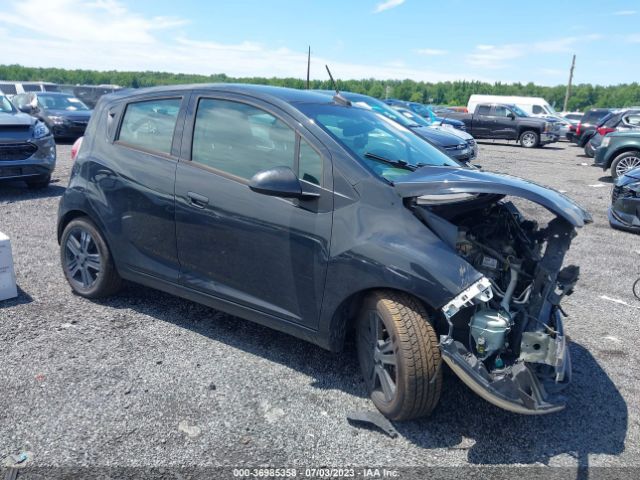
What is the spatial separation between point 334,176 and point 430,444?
1579mm

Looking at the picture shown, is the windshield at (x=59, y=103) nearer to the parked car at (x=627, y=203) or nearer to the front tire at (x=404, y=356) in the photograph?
the parked car at (x=627, y=203)

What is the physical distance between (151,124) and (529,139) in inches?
875

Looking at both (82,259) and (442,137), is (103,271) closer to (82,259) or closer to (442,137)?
(82,259)

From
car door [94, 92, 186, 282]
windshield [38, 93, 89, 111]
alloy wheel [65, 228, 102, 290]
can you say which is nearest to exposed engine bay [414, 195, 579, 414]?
car door [94, 92, 186, 282]

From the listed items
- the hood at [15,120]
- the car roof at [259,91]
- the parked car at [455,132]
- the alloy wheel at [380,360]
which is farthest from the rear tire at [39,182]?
the parked car at [455,132]

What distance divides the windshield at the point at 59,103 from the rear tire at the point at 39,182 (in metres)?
8.51

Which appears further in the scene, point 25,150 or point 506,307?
point 25,150

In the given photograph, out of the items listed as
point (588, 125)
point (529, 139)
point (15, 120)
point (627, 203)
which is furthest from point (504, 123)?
point (15, 120)

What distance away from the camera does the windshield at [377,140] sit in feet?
11.2

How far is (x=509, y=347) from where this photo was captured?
300cm

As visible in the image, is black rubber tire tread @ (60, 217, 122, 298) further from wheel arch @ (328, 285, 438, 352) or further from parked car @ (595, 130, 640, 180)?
parked car @ (595, 130, 640, 180)

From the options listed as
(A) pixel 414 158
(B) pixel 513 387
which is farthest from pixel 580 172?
(B) pixel 513 387

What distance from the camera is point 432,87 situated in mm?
85500

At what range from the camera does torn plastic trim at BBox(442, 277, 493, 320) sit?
110 inches
